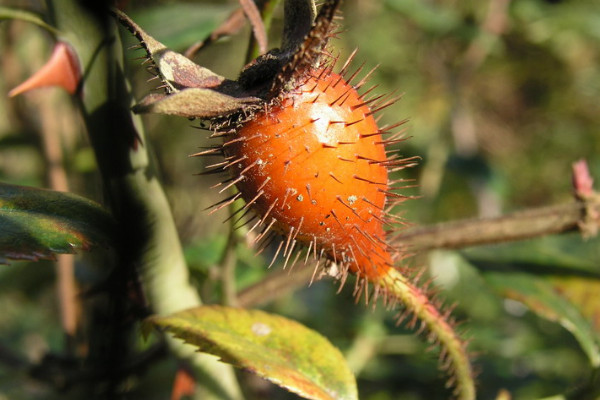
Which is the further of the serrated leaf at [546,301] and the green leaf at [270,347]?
the serrated leaf at [546,301]

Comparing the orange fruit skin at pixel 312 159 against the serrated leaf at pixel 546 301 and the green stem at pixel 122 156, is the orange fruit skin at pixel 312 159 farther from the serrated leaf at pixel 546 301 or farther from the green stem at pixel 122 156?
the serrated leaf at pixel 546 301

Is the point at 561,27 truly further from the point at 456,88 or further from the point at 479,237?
the point at 479,237

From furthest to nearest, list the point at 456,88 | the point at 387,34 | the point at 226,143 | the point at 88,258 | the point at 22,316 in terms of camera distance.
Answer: the point at 387,34, the point at 456,88, the point at 22,316, the point at 88,258, the point at 226,143

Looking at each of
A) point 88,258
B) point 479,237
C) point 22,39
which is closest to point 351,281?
point 479,237

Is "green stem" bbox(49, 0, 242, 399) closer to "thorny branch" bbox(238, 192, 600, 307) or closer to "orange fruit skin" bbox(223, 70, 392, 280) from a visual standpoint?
"orange fruit skin" bbox(223, 70, 392, 280)

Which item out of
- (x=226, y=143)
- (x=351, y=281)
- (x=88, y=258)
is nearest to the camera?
(x=226, y=143)

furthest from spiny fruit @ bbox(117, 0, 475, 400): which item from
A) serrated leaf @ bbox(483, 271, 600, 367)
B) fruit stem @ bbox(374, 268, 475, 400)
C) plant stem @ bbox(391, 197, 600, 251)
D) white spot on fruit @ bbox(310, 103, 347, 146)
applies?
serrated leaf @ bbox(483, 271, 600, 367)

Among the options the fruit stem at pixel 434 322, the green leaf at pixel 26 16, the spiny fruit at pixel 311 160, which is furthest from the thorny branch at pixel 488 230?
the green leaf at pixel 26 16
